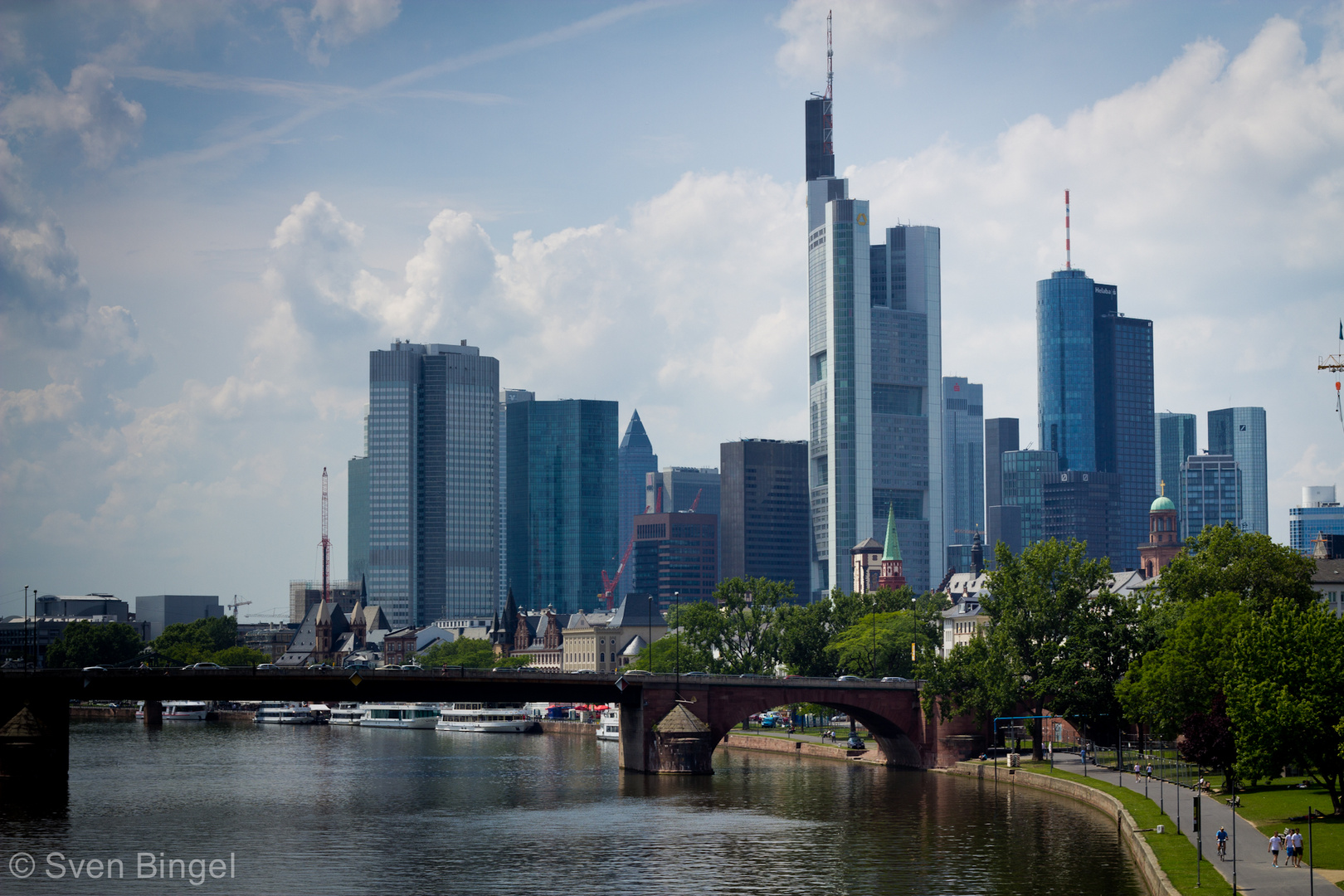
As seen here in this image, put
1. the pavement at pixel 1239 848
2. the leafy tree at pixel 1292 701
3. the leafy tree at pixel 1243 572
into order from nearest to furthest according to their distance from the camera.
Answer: the pavement at pixel 1239 848 < the leafy tree at pixel 1292 701 < the leafy tree at pixel 1243 572

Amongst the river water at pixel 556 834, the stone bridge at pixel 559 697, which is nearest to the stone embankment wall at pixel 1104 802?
the river water at pixel 556 834

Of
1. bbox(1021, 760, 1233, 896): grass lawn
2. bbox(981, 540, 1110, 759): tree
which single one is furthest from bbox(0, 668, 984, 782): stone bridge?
bbox(1021, 760, 1233, 896): grass lawn

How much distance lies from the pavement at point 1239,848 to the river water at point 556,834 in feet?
13.7

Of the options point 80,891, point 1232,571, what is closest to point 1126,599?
point 1232,571

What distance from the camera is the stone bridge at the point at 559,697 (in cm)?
12412

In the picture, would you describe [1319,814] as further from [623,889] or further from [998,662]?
[998,662]

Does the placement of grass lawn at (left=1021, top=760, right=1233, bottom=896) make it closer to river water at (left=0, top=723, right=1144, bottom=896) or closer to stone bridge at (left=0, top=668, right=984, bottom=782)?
river water at (left=0, top=723, right=1144, bottom=896)

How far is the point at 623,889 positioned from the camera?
70875mm

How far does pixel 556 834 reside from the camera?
8994cm

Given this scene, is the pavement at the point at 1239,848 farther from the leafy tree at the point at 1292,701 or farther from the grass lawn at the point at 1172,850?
the leafy tree at the point at 1292,701

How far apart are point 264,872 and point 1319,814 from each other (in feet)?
168

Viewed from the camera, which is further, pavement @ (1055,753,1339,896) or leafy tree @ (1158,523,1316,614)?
leafy tree @ (1158,523,1316,614)

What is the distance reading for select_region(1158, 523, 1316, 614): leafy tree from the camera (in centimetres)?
12938

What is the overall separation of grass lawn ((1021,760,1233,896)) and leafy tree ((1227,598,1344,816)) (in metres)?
5.86
